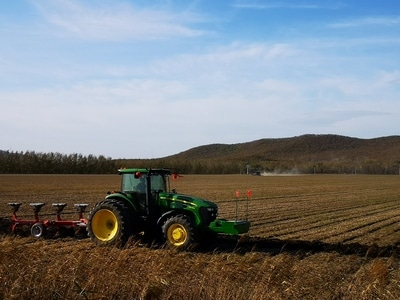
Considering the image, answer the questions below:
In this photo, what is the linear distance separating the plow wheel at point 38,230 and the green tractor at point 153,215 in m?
1.92

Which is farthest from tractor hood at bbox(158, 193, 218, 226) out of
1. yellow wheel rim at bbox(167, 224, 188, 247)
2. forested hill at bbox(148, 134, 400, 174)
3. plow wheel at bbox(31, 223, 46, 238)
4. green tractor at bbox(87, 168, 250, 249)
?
forested hill at bbox(148, 134, 400, 174)

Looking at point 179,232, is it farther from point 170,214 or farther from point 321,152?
point 321,152

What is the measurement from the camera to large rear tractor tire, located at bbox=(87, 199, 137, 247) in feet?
40.6

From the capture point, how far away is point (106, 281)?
689cm

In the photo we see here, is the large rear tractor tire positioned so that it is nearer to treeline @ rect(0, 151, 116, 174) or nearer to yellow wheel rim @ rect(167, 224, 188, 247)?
yellow wheel rim @ rect(167, 224, 188, 247)

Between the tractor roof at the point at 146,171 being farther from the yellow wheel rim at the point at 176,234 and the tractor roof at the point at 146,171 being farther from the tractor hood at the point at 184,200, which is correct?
the yellow wheel rim at the point at 176,234

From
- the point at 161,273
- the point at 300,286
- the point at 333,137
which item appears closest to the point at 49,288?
the point at 161,273

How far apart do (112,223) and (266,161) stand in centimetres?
11896

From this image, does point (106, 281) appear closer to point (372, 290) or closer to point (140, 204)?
point (372, 290)

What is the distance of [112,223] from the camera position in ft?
42.3

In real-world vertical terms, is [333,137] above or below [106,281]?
above

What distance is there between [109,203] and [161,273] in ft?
17.8

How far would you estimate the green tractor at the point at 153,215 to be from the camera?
39.4ft

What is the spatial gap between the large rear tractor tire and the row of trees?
3792 cm
